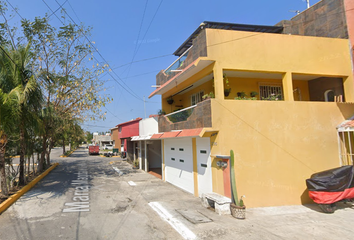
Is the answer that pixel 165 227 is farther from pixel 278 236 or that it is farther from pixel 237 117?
pixel 237 117

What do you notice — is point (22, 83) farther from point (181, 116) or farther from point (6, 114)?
point (181, 116)

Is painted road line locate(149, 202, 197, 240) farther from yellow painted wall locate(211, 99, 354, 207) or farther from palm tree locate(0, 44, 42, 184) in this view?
palm tree locate(0, 44, 42, 184)

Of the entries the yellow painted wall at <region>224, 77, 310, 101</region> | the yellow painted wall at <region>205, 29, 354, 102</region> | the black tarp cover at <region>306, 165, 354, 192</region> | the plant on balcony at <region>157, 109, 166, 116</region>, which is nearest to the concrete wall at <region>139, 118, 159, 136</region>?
the plant on balcony at <region>157, 109, 166, 116</region>

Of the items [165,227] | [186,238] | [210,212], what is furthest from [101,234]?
[210,212]

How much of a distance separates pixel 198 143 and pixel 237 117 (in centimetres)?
225

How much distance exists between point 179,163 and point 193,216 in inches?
187

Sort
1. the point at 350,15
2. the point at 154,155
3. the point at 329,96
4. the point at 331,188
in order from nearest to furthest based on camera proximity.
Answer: the point at 331,188 → the point at 350,15 → the point at 329,96 → the point at 154,155

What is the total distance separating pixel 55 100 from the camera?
1338 centimetres

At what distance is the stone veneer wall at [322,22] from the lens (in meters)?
9.74

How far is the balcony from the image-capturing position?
806 centimetres

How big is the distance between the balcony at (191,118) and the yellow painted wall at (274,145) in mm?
360

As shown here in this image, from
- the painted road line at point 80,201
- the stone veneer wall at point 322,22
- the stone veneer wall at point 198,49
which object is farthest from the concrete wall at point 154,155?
the stone veneer wall at point 322,22

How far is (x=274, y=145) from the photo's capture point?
26.7 feet

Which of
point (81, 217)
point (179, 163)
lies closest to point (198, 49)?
point (179, 163)
